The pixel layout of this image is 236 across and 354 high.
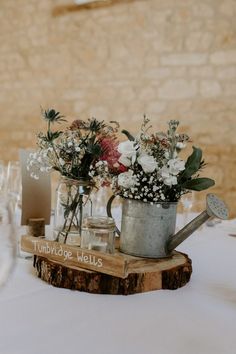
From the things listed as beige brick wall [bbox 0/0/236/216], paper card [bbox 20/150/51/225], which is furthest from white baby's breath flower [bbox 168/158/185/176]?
beige brick wall [bbox 0/0/236/216]

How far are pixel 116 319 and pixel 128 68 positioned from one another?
4.03 metres

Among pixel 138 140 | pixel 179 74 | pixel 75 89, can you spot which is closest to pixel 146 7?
pixel 179 74

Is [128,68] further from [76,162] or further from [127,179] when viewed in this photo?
[127,179]

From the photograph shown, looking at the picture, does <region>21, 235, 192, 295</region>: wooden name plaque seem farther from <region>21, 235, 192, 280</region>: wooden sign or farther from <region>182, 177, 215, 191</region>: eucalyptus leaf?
<region>182, 177, 215, 191</region>: eucalyptus leaf

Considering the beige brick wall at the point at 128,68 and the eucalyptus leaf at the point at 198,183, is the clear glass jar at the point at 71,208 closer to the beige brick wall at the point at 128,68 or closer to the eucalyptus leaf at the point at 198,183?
the eucalyptus leaf at the point at 198,183

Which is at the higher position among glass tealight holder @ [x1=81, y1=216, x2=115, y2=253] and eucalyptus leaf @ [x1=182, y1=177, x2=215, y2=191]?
eucalyptus leaf @ [x1=182, y1=177, x2=215, y2=191]

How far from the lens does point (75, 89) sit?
496cm

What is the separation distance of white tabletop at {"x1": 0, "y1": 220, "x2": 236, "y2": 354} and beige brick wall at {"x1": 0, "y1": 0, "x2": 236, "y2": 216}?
10.6ft

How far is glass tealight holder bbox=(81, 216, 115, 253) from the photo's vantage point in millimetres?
1117

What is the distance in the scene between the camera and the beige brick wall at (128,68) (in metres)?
4.18

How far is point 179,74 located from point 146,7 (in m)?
0.78

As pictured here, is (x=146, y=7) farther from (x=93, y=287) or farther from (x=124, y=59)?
(x=93, y=287)

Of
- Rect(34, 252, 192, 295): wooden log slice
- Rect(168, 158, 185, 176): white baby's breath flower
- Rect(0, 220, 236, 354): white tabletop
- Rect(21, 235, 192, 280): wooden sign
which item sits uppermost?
Rect(168, 158, 185, 176): white baby's breath flower

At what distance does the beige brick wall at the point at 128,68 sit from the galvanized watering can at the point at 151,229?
3103mm
